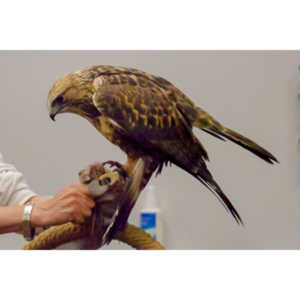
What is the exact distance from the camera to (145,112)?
3.29ft

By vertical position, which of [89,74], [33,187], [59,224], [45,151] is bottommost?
[59,224]

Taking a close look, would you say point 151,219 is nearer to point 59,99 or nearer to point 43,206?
point 43,206

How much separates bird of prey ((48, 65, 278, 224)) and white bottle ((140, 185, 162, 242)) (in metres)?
0.04

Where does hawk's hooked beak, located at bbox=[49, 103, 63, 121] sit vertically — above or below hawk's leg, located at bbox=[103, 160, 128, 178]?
above

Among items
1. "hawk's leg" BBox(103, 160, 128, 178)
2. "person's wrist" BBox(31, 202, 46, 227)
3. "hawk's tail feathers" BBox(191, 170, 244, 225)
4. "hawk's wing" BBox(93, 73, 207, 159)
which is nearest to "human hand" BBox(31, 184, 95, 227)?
"person's wrist" BBox(31, 202, 46, 227)

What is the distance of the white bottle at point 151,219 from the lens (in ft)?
3.32

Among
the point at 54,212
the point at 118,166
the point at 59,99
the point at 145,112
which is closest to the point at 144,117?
the point at 145,112

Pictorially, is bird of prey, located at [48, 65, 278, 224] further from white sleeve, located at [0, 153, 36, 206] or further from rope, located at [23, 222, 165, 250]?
white sleeve, located at [0, 153, 36, 206]

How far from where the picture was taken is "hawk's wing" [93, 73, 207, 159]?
39.1 inches

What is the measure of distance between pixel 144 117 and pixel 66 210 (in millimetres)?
373

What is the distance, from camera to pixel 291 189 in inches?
41.1
